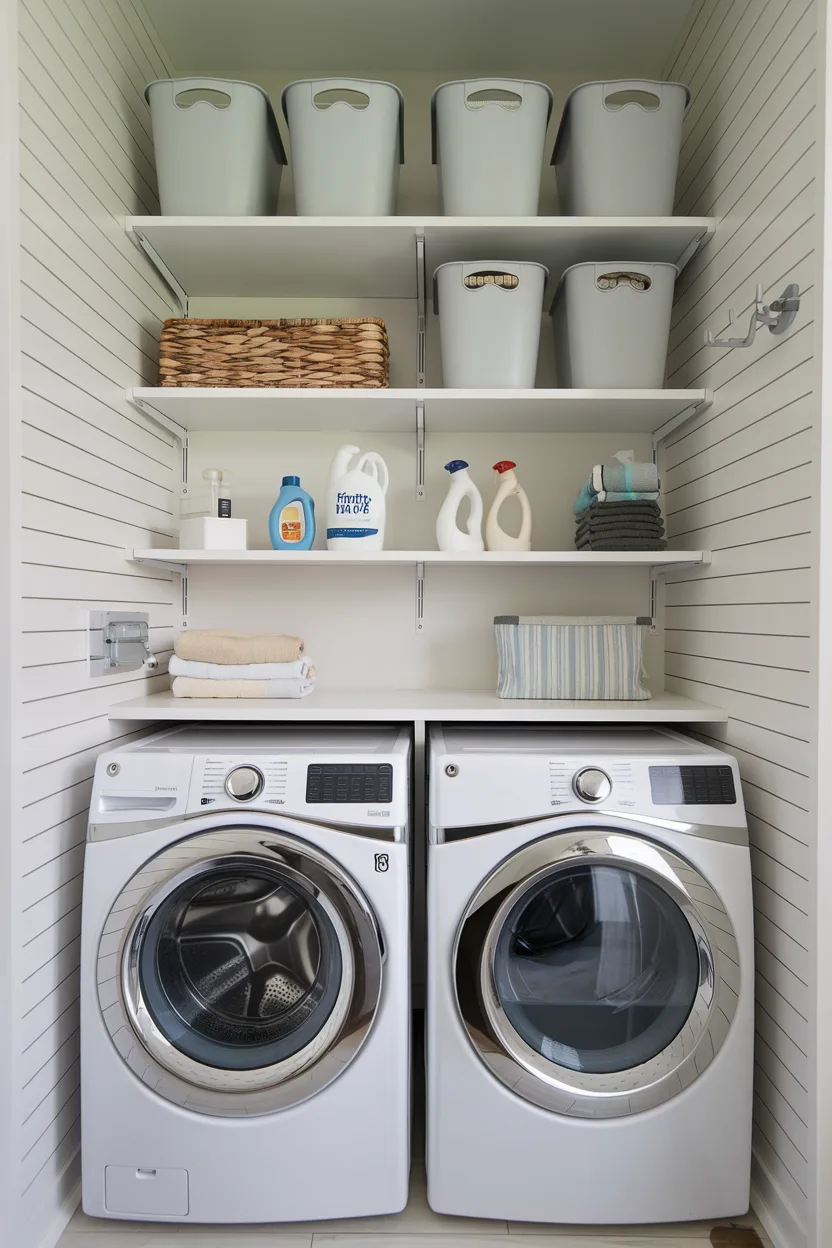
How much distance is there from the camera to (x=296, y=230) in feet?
5.90

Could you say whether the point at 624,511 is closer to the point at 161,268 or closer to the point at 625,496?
the point at 625,496

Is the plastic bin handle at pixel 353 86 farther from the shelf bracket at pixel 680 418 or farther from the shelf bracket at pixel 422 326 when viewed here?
the shelf bracket at pixel 680 418

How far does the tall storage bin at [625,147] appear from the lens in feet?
5.90

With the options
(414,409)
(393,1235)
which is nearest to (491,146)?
(414,409)

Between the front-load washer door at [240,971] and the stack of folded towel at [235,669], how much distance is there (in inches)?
17.1

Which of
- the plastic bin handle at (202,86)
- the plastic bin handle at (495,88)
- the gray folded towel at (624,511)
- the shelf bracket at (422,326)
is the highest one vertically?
the plastic bin handle at (202,86)

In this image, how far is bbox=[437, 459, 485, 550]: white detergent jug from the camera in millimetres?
1966

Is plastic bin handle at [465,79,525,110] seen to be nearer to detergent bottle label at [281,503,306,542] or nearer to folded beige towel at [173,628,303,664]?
detergent bottle label at [281,503,306,542]

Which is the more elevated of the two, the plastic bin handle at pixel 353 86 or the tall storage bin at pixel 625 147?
the plastic bin handle at pixel 353 86

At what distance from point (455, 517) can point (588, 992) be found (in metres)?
1.15

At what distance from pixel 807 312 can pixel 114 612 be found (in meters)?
1.57

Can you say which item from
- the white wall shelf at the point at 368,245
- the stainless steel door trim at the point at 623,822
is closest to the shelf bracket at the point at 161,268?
the white wall shelf at the point at 368,245

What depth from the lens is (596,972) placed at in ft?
4.95

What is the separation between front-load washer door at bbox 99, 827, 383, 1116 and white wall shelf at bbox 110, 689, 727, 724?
12.9 inches
